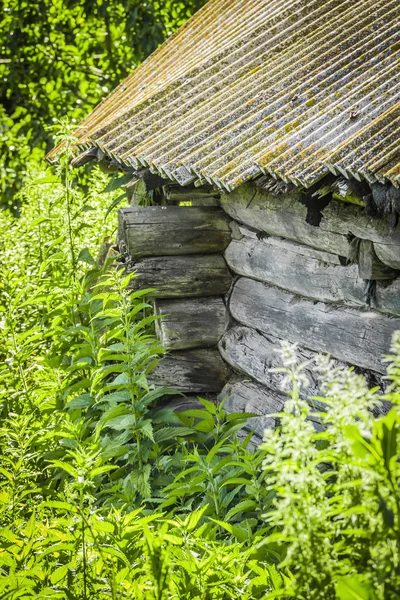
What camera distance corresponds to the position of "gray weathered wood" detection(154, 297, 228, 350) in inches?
187

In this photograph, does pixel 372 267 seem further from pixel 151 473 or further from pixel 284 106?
pixel 151 473

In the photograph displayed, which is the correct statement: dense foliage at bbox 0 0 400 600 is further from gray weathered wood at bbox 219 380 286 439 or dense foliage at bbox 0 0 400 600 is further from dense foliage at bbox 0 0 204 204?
dense foliage at bbox 0 0 204 204

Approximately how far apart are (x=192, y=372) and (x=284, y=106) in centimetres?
175

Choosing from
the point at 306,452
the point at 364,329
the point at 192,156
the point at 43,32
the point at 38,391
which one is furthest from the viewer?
the point at 43,32

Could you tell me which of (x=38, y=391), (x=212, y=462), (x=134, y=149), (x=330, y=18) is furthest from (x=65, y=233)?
(x=330, y=18)

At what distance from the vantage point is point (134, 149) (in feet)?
14.9

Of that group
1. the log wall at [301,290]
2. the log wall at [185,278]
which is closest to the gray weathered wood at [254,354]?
the log wall at [301,290]

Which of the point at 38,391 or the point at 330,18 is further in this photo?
the point at 330,18

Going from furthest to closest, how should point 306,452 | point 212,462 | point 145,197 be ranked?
point 145,197, point 212,462, point 306,452

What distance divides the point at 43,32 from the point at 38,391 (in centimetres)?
928

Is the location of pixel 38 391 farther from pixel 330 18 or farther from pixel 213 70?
pixel 330 18

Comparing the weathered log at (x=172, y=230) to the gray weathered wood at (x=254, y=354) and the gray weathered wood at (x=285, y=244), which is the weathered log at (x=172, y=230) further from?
the gray weathered wood at (x=254, y=354)

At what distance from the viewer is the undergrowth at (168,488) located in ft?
5.69

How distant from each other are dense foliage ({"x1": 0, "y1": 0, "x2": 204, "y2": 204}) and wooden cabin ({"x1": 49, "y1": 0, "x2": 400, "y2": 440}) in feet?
23.1
